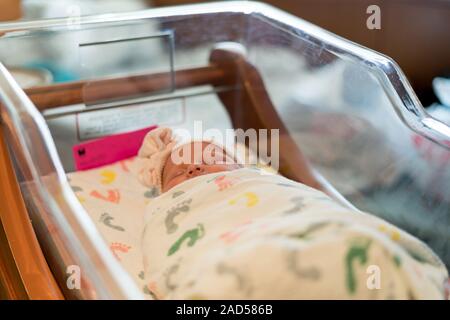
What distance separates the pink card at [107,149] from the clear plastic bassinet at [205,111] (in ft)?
0.13

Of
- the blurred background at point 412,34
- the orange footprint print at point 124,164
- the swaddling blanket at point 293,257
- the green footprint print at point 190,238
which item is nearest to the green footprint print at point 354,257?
the swaddling blanket at point 293,257

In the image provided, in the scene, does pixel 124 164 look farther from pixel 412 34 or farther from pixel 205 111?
pixel 412 34

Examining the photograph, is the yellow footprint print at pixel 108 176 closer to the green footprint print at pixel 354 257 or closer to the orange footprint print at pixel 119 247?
the orange footprint print at pixel 119 247

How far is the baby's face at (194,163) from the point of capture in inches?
39.1

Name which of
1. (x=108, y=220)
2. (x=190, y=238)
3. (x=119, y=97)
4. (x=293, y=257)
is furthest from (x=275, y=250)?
(x=119, y=97)

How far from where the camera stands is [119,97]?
1340 millimetres

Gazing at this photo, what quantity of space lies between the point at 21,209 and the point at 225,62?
0.65 metres

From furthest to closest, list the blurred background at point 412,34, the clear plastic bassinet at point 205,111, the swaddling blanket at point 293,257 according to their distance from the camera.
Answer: the blurred background at point 412,34, the clear plastic bassinet at point 205,111, the swaddling blanket at point 293,257

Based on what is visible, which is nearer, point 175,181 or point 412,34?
point 175,181

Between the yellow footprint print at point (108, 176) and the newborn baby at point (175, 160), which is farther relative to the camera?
the yellow footprint print at point (108, 176)

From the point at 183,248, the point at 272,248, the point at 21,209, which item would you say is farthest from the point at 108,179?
the point at 272,248

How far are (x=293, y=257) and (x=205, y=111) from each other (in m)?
0.89

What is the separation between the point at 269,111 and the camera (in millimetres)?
1356

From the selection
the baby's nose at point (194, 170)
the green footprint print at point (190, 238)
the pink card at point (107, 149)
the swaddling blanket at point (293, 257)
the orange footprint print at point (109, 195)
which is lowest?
the orange footprint print at point (109, 195)
